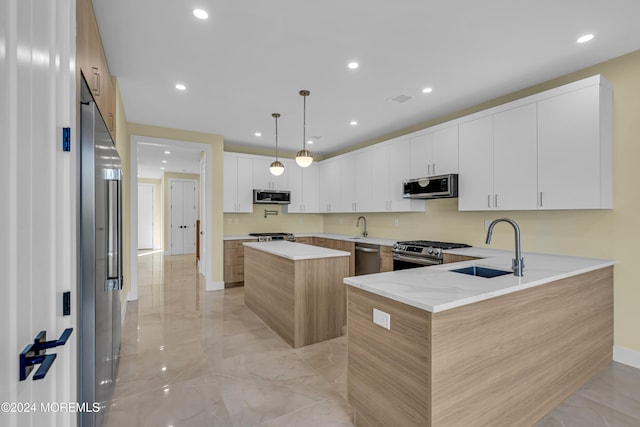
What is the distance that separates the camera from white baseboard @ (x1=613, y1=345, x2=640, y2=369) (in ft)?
8.49

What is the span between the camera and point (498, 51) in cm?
258

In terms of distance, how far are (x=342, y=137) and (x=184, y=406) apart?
467 cm

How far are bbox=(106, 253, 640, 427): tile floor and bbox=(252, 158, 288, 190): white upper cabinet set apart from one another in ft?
9.65

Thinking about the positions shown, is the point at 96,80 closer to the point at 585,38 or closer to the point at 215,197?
the point at 215,197

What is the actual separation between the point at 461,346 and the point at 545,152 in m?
2.48

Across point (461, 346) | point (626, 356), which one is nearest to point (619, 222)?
point (626, 356)

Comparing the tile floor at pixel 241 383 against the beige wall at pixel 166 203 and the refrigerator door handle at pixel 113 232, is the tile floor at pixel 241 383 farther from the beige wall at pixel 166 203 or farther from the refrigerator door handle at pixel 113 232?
→ the beige wall at pixel 166 203

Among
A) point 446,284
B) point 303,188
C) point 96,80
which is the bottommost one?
point 446,284

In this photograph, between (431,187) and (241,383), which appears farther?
(431,187)

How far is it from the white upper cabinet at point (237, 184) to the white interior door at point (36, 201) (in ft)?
14.3

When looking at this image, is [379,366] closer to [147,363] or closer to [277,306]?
[277,306]

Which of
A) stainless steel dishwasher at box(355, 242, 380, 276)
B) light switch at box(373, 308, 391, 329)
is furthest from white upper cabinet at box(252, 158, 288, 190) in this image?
light switch at box(373, 308, 391, 329)

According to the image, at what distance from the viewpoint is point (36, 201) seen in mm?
912

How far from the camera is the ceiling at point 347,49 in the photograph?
2100 millimetres
